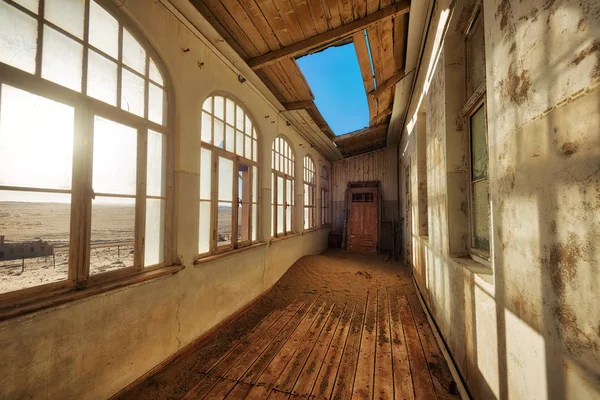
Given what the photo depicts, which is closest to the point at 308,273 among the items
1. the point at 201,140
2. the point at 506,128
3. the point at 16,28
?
the point at 201,140

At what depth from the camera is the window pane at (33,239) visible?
1.44 meters

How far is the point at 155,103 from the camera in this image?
2.37 meters

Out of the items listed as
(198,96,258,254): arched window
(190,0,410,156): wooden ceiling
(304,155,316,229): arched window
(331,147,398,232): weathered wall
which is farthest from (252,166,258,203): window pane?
(331,147,398,232): weathered wall

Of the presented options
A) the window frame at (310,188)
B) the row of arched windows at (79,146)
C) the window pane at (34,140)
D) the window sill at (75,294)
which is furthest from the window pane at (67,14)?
the window frame at (310,188)

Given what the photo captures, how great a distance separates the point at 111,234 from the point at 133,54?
162 centimetres

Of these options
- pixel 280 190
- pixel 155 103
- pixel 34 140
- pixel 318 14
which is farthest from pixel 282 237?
pixel 34 140

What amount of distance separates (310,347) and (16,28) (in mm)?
3533

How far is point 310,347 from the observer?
106 inches

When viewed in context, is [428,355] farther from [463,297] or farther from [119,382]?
[119,382]

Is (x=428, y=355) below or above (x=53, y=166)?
below

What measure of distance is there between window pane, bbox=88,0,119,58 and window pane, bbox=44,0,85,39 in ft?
0.26

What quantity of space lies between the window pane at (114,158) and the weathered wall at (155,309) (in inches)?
16.3

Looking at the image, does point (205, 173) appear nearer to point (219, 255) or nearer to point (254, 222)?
point (219, 255)

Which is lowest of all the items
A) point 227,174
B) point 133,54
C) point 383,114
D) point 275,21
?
point 227,174
